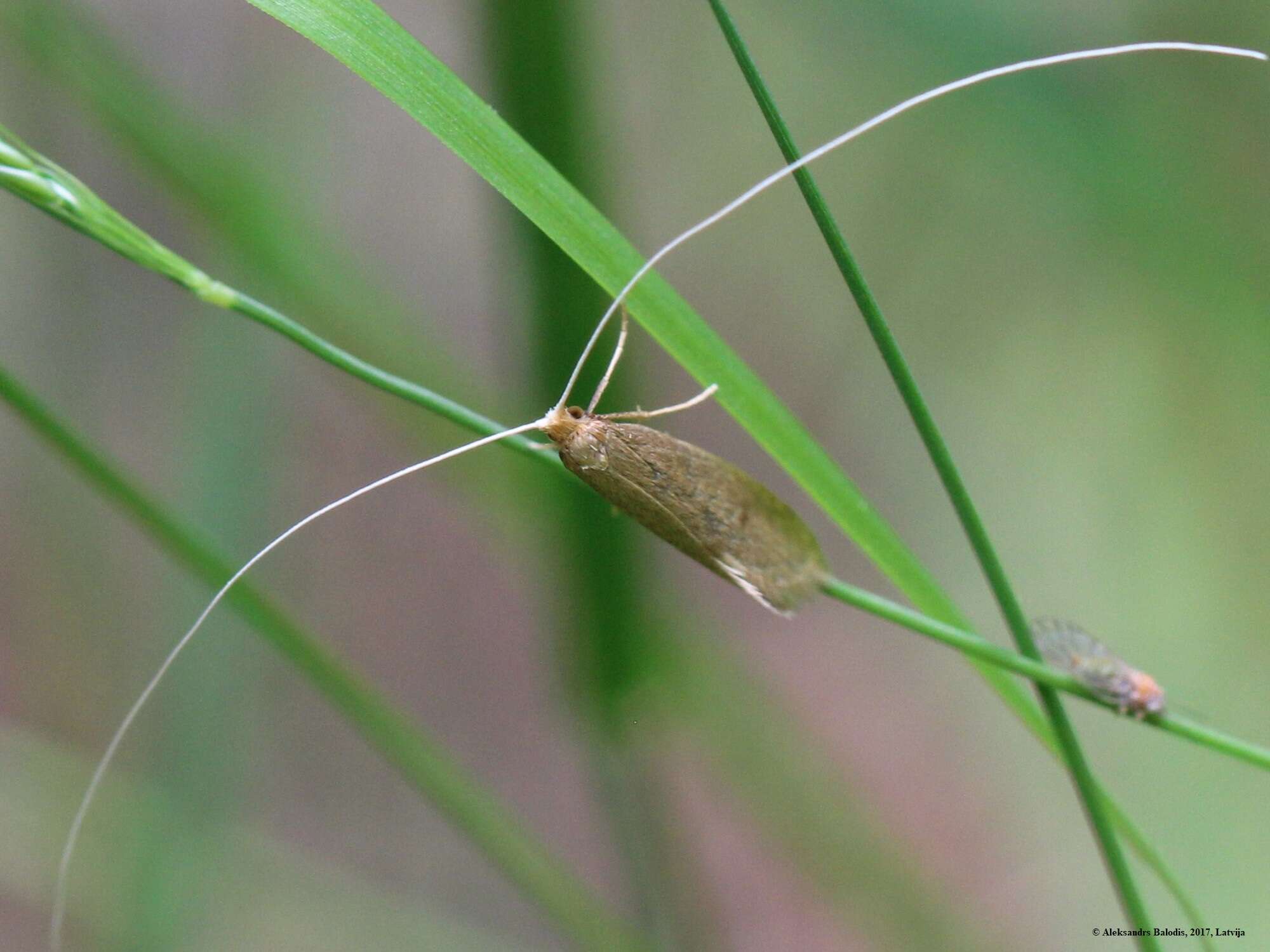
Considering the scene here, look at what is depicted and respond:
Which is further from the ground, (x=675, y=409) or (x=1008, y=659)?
(x=675, y=409)

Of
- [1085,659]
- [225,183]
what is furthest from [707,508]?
[225,183]

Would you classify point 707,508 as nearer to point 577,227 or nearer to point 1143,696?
point 577,227

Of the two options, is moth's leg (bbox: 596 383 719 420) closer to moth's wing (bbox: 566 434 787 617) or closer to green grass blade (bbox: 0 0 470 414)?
moth's wing (bbox: 566 434 787 617)

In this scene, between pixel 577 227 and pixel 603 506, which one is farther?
pixel 603 506

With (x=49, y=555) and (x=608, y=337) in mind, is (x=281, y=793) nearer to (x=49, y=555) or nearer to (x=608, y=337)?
(x=49, y=555)

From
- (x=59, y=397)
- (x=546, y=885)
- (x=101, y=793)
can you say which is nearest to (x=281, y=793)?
(x=101, y=793)
